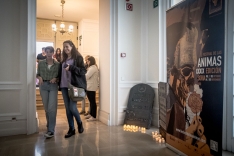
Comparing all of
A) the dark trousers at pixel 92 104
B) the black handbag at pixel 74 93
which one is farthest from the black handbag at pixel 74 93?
the dark trousers at pixel 92 104

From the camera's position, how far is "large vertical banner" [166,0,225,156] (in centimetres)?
176

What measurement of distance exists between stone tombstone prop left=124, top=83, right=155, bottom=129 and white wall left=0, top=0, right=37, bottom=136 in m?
1.73

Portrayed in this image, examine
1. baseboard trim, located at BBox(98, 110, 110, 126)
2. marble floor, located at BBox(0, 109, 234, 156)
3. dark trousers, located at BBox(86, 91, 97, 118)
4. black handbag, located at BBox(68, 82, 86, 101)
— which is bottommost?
marble floor, located at BBox(0, 109, 234, 156)

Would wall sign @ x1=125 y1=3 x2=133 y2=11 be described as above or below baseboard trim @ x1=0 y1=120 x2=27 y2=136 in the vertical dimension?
above

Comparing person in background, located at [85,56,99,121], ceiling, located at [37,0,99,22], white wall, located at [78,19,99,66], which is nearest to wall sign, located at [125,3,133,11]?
person in background, located at [85,56,99,121]

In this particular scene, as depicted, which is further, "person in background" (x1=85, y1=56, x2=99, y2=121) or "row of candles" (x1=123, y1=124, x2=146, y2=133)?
"person in background" (x1=85, y1=56, x2=99, y2=121)

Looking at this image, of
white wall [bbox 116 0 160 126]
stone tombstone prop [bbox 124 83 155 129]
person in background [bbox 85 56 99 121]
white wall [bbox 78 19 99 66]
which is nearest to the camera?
stone tombstone prop [bbox 124 83 155 129]

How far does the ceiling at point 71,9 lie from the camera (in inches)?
214

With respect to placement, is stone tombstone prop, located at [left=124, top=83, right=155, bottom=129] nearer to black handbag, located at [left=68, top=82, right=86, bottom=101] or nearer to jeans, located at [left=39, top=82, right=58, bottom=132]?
black handbag, located at [left=68, top=82, right=86, bottom=101]

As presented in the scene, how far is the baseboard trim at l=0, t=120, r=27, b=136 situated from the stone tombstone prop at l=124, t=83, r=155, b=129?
1.81 meters

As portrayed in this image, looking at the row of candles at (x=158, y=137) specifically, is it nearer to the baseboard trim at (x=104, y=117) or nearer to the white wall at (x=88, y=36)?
the baseboard trim at (x=104, y=117)

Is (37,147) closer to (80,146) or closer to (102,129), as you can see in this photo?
(80,146)

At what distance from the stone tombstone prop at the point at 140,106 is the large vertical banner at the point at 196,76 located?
998 millimetres

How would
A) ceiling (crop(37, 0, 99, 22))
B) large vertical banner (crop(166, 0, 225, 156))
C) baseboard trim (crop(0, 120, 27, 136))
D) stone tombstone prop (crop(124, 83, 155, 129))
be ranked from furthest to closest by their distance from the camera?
1. ceiling (crop(37, 0, 99, 22))
2. stone tombstone prop (crop(124, 83, 155, 129))
3. baseboard trim (crop(0, 120, 27, 136))
4. large vertical banner (crop(166, 0, 225, 156))
